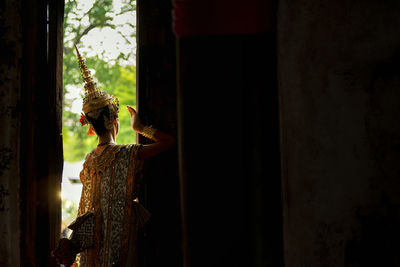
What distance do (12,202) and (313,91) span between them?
1.81 m

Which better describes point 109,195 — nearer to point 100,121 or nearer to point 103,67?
point 100,121

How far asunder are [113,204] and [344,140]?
4.79 feet

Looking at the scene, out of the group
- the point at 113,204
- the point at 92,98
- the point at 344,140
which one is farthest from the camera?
the point at 92,98

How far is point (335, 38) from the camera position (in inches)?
56.1

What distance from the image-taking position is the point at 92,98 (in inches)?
83.7

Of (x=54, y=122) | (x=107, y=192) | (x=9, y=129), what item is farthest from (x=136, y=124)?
(x=9, y=129)

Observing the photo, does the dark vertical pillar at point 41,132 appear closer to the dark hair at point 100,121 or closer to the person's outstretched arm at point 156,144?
the dark hair at point 100,121

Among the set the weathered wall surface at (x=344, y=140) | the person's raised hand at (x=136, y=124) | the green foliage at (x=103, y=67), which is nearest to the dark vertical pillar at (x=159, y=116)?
the person's raised hand at (x=136, y=124)

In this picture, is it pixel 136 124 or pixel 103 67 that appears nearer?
pixel 136 124

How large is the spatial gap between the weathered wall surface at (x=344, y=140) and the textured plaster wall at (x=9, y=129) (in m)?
1.56

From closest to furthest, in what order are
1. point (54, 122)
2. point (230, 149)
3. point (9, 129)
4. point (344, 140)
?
1. point (230, 149)
2. point (344, 140)
3. point (9, 129)
4. point (54, 122)

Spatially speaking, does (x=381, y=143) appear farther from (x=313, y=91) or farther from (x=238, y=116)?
(x=238, y=116)

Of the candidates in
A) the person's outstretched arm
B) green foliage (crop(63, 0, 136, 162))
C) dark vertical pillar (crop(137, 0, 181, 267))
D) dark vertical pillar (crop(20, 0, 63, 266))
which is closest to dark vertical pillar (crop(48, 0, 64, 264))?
dark vertical pillar (crop(20, 0, 63, 266))

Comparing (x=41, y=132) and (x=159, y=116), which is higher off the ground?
(x=159, y=116)
